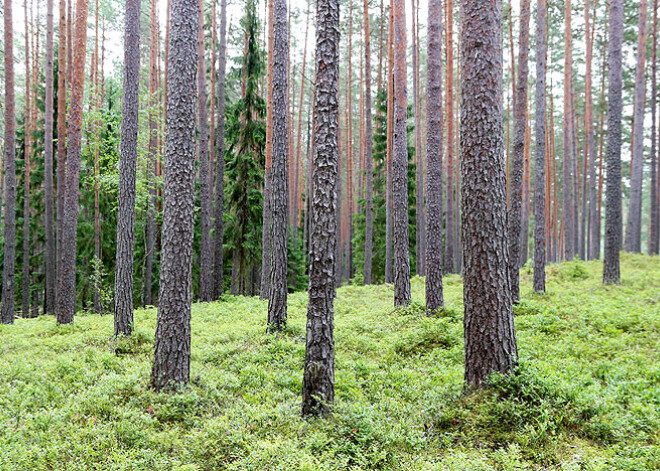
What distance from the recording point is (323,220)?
196 inches

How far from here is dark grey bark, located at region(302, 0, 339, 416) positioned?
4934 millimetres

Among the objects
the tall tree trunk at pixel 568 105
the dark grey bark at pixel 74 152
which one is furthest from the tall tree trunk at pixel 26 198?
the tall tree trunk at pixel 568 105

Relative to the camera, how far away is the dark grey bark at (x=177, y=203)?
19.4 ft

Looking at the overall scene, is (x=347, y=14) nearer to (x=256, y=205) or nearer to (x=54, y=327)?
(x=256, y=205)

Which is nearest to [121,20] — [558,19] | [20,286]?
[20,286]

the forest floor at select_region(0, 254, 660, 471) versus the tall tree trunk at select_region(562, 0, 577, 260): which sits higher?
the tall tree trunk at select_region(562, 0, 577, 260)

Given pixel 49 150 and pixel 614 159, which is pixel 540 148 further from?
pixel 49 150

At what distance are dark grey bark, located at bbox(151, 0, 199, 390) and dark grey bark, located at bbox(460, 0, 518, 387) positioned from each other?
12.7 ft

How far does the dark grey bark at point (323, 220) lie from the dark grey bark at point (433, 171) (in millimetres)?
5509

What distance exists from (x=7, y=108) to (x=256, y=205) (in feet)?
30.2

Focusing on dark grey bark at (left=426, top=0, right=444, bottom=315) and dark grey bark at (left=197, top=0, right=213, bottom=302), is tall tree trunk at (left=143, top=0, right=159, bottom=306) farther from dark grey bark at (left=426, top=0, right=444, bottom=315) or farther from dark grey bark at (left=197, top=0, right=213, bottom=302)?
dark grey bark at (left=426, top=0, right=444, bottom=315)

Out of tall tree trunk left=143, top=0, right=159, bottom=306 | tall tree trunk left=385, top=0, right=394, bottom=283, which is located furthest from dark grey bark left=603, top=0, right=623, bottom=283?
tall tree trunk left=143, top=0, right=159, bottom=306

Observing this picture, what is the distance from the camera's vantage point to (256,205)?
18109 mm

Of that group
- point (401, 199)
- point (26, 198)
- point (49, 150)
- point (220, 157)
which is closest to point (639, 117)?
point (401, 199)
